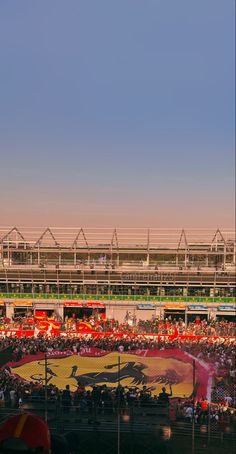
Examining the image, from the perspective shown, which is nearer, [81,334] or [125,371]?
[125,371]

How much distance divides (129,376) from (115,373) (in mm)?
242

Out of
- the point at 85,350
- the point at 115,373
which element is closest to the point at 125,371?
the point at 115,373

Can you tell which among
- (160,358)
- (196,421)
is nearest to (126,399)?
(196,421)

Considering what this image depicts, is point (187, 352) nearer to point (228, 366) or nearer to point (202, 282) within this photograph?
point (228, 366)

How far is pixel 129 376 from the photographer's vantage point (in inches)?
169

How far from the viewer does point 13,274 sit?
12.3m

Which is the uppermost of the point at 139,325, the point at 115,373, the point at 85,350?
the point at 115,373

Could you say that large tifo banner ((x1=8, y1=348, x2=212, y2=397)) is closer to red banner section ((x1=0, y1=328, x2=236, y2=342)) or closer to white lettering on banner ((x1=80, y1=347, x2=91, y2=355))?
white lettering on banner ((x1=80, y1=347, x2=91, y2=355))

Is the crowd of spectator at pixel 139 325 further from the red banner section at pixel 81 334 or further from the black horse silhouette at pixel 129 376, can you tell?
the black horse silhouette at pixel 129 376

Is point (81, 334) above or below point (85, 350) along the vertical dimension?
below

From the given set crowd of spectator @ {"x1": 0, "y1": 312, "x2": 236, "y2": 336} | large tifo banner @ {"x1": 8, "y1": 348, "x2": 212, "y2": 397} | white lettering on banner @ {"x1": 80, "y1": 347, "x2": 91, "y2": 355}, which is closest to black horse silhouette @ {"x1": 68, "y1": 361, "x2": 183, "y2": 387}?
large tifo banner @ {"x1": 8, "y1": 348, "x2": 212, "y2": 397}

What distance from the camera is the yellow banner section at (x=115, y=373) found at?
399cm

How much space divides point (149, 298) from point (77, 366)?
23.4 feet

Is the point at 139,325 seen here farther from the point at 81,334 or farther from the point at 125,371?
the point at 125,371
